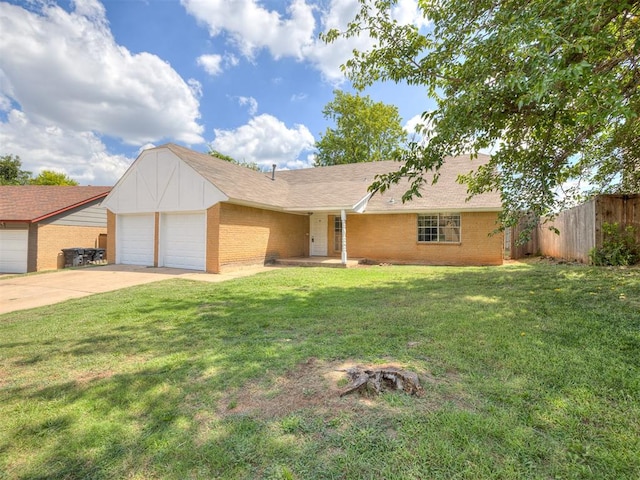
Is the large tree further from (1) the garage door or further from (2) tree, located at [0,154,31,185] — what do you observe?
(2) tree, located at [0,154,31,185]

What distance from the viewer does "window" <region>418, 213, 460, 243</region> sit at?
14.3 metres

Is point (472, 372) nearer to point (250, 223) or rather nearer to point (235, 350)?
point (235, 350)

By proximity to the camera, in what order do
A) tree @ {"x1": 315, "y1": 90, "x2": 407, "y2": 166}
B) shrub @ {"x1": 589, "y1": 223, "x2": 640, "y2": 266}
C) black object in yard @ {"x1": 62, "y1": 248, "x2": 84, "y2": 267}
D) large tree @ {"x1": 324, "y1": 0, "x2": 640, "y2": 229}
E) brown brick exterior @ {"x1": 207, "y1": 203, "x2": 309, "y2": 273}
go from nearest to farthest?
large tree @ {"x1": 324, "y1": 0, "x2": 640, "y2": 229} < shrub @ {"x1": 589, "y1": 223, "x2": 640, "y2": 266} < brown brick exterior @ {"x1": 207, "y1": 203, "x2": 309, "y2": 273} < black object in yard @ {"x1": 62, "y1": 248, "x2": 84, "y2": 267} < tree @ {"x1": 315, "y1": 90, "x2": 407, "y2": 166}

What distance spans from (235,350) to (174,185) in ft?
34.2

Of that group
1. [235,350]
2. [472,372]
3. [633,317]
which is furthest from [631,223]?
[235,350]

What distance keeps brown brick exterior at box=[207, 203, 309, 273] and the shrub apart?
1163 cm

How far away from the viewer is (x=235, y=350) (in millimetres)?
3803

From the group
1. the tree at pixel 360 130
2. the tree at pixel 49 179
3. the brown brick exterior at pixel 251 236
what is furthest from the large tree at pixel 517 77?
the tree at pixel 49 179

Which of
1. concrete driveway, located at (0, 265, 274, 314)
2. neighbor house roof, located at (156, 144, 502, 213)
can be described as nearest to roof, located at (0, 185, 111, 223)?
concrete driveway, located at (0, 265, 274, 314)

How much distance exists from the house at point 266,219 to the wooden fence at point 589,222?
7.85 ft

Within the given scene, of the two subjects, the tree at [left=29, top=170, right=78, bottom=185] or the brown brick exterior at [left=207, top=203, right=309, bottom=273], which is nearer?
the brown brick exterior at [left=207, top=203, right=309, bottom=273]

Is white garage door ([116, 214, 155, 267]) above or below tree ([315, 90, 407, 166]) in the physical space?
below

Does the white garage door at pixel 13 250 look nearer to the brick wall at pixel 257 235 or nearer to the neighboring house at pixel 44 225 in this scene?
the neighboring house at pixel 44 225

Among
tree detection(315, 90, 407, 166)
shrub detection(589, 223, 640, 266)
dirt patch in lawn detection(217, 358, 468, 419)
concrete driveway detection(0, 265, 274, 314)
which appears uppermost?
tree detection(315, 90, 407, 166)
